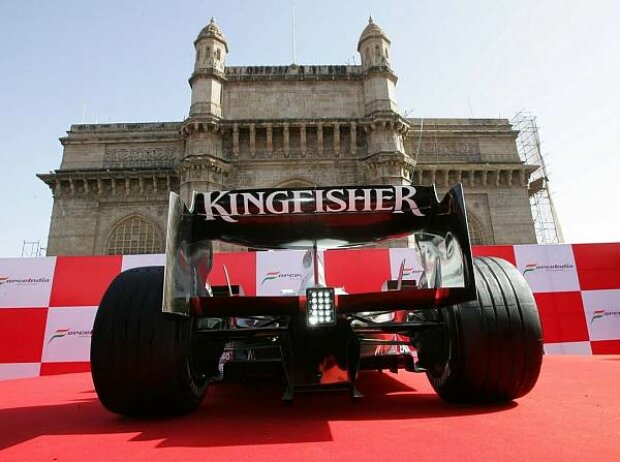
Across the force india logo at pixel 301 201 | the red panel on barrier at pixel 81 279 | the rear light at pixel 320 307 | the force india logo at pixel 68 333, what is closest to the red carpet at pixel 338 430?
the rear light at pixel 320 307

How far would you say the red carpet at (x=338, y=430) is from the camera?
2.06 m

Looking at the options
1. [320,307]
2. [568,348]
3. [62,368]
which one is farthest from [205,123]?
[320,307]

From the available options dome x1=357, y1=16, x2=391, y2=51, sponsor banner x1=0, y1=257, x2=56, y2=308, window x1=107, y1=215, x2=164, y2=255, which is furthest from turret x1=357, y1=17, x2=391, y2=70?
sponsor banner x1=0, y1=257, x2=56, y2=308

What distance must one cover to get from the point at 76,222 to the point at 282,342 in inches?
858

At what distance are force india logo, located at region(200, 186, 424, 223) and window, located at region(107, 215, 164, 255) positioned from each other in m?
19.0

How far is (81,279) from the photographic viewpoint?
27.7 feet

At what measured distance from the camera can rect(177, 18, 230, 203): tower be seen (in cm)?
1884

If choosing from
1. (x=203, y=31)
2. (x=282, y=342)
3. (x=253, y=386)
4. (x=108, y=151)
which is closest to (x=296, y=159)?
(x=203, y=31)

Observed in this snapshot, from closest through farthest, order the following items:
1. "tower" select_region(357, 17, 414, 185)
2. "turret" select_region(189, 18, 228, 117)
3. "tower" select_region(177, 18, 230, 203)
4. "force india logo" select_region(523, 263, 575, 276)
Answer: "force india logo" select_region(523, 263, 575, 276) < "tower" select_region(177, 18, 230, 203) < "tower" select_region(357, 17, 414, 185) < "turret" select_region(189, 18, 228, 117)

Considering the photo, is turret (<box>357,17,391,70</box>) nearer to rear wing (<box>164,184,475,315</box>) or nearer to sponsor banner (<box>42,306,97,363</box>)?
sponsor banner (<box>42,306,97,363</box>)

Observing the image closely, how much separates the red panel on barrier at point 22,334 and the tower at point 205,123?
1074cm

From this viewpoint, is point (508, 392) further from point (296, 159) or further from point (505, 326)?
point (296, 159)

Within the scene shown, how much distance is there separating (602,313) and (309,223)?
28.0 ft

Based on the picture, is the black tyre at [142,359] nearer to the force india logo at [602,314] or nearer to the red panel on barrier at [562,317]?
the red panel on barrier at [562,317]
